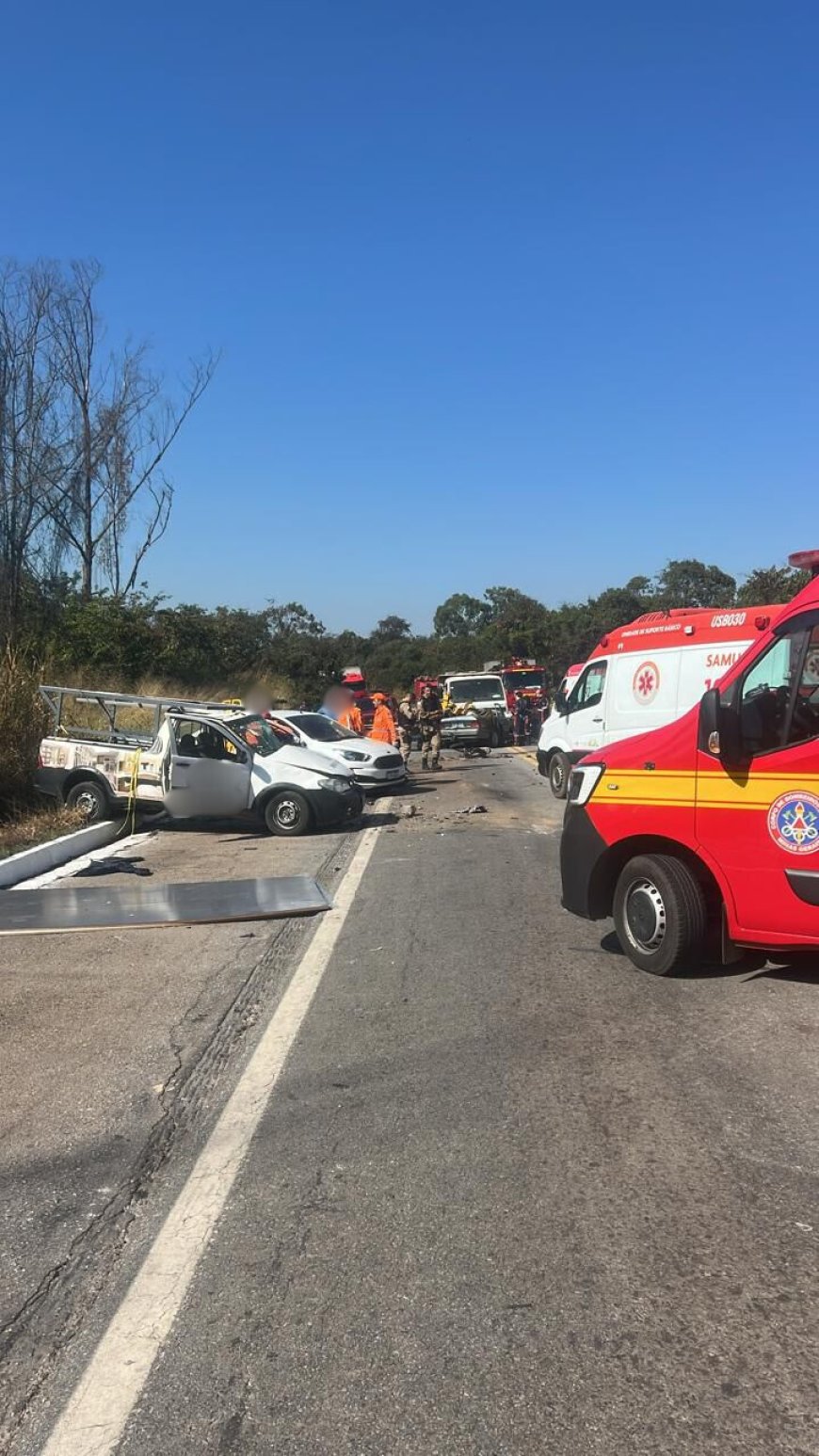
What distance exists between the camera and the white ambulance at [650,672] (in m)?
12.6

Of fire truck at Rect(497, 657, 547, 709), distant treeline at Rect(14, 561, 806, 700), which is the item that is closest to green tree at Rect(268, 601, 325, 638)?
distant treeline at Rect(14, 561, 806, 700)

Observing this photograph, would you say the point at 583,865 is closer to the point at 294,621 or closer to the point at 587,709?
the point at 587,709

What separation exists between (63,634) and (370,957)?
24.7 metres

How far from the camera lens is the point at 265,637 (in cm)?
5425

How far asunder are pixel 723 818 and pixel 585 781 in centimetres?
117

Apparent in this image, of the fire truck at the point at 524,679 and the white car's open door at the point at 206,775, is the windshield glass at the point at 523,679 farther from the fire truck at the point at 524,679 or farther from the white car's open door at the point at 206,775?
the white car's open door at the point at 206,775

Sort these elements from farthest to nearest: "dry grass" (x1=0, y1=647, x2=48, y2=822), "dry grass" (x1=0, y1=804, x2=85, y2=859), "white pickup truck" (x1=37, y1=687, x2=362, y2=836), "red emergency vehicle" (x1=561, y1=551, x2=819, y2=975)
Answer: "dry grass" (x1=0, y1=647, x2=48, y2=822), "white pickup truck" (x1=37, y1=687, x2=362, y2=836), "dry grass" (x1=0, y1=804, x2=85, y2=859), "red emergency vehicle" (x1=561, y1=551, x2=819, y2=975)

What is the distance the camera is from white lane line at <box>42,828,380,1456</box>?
2.63 m

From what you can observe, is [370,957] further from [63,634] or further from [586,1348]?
[63,634]

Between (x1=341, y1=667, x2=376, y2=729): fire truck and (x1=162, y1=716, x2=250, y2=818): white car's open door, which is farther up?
(x1=341, y1=667, x2=376, y2=729): fire truck

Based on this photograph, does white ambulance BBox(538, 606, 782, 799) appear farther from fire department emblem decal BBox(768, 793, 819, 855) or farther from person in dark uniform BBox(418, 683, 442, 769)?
person in dark uniform BBox(418, 683, 442, 769)

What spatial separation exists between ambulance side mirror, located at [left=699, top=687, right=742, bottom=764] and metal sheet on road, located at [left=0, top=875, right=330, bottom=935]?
13.4 ft

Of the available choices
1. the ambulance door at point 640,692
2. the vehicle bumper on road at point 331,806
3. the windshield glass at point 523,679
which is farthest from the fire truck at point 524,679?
the vehicle bumper on road at point 331,806

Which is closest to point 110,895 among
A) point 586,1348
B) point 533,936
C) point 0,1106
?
point 533,936
